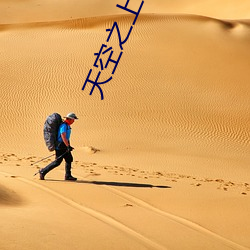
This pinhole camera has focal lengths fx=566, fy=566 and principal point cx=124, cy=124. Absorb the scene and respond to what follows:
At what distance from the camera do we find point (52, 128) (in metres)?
8.87

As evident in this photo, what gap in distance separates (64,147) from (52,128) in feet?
1.39

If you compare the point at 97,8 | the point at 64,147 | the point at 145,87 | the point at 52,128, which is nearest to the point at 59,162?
the point at 64,147

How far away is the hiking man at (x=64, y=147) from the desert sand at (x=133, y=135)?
0.72 ft

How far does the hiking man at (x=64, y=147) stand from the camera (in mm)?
8852

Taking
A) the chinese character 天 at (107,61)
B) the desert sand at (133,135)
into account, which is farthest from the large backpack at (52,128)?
the chinese character 天 at (107,61)

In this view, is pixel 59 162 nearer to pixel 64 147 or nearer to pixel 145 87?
pixel 64 147

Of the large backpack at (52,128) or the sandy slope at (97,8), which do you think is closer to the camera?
the large backpack at (52,128)

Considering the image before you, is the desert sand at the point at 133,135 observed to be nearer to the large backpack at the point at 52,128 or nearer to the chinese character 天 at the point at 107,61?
the chinese character 天 at the point at 107,61

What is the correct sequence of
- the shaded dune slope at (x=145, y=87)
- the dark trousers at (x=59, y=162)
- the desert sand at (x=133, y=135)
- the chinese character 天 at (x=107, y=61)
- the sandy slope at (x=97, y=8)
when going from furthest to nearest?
the sandy slope at (x=97, y=8)
the chinese character 天 at (x=107, y=61)
the shaded dune slope at (x=145, y=87)
the dark trousers at (x=59, y=162)
the desert sand at (x=133, y=135)

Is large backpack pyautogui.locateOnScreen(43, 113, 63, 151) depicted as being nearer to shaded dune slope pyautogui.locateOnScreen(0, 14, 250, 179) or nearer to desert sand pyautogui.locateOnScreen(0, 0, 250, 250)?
desert sand pyautogui.locateOnScreen(0, 0, 250, 250)

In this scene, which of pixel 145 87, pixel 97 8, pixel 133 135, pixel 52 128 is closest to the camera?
pixel 52 128

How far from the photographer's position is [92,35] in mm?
26000

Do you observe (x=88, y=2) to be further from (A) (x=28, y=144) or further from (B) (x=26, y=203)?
(B) (x=26, y=203)

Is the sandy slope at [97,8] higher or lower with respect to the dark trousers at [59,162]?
higher
